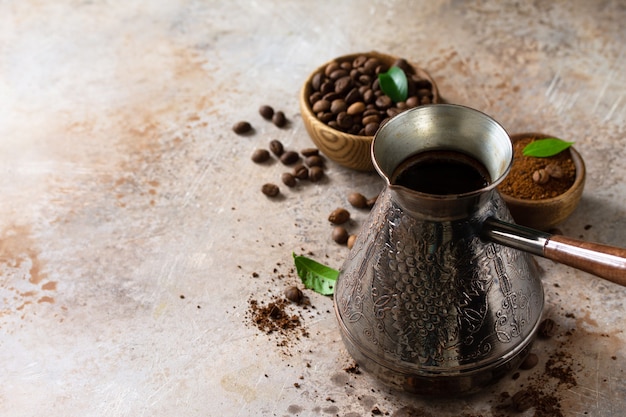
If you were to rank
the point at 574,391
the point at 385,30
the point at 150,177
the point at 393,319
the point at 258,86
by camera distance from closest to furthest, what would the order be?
the point at 393,319, the point at 574,391, the point at 150,177, the point at 258,86, the point at 385,30

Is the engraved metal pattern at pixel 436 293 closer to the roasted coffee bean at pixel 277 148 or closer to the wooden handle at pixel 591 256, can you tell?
the wooden handle at pixel 591 256

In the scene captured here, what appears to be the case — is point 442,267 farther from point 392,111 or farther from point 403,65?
point 403,65

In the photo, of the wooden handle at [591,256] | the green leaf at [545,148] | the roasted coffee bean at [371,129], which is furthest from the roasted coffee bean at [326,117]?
the wooden handle at [591,256]

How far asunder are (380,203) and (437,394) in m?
0.40

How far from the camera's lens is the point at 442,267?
51.1 inches

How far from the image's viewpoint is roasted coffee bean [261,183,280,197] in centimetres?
197

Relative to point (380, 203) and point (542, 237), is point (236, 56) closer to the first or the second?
point (380, 203)

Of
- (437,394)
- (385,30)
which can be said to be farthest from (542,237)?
(385,30)

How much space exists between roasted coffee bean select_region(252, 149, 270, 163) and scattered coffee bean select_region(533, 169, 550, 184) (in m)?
0.73

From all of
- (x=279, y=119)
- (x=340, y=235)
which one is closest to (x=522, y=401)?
(x=340, y=235)

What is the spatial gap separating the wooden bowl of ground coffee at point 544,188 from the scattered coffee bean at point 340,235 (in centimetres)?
39

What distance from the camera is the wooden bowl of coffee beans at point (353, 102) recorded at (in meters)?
1.91

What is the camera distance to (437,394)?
146 cm

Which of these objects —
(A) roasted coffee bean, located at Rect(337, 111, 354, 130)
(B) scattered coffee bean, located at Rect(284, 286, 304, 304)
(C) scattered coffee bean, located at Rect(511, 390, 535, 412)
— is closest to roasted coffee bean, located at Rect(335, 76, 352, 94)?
(A) roasted coffee bean, located at Rect(337, 111, 354, 130)
